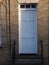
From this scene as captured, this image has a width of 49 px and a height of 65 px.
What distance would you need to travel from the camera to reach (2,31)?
12336mm

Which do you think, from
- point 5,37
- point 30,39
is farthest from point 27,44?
point 5,37

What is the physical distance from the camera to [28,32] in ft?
41.1

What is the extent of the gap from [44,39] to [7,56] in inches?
76.4

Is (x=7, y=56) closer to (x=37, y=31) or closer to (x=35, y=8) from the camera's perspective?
(x=37, y=31)

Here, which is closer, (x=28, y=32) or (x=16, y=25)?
(x=16, y=25)

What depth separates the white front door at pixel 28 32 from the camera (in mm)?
12500

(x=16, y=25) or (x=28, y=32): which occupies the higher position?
(x=16, y=25)

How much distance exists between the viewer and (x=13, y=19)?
40.4ft

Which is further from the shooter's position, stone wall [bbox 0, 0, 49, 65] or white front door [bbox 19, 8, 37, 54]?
white front door [bbox 19, 8, 37, 54]

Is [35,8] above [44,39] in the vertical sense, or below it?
above

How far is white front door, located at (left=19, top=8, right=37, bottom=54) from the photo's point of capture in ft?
41.0

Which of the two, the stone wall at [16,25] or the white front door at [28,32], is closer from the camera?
the stone wall at [16,25]

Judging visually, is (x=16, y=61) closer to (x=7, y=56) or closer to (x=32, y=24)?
(x=7, y=56)

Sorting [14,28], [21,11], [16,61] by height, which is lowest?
[16,61]
